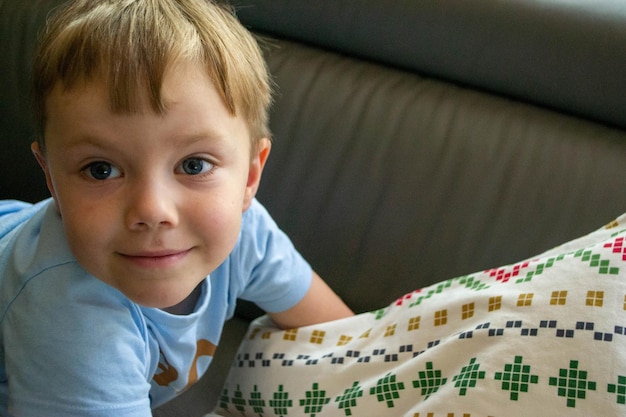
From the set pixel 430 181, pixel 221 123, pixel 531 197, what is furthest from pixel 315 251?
pixel 221 123

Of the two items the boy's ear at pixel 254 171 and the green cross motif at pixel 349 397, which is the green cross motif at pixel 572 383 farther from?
the boy's ear at pixel 254 171

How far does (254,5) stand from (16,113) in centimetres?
46

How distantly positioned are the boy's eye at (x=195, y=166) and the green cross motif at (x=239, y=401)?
0.38m

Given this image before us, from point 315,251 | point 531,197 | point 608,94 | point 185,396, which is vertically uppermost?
point 608,94

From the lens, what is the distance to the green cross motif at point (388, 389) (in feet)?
2.74

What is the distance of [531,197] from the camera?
1.05 metres

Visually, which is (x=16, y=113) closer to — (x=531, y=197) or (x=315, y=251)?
(x=315, y=251)

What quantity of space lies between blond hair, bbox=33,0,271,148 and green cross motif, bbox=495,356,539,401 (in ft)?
1.23

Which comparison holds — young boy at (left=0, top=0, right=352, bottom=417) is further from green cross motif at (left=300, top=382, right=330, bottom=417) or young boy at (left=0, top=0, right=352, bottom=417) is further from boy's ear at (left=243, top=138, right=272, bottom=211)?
green cross motif at (left=300, top=382, right=330, bottom=417)

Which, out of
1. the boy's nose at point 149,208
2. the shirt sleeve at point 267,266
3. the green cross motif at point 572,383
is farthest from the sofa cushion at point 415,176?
the boy's nose at point 149,208

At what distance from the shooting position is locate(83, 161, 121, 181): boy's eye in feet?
2.45

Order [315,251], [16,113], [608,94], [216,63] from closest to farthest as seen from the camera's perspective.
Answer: [216,63]
[608,94]
[315,251]
[16,113]

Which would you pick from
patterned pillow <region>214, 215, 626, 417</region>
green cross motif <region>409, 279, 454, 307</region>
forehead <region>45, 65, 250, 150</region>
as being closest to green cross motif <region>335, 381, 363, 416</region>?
patterned pillow <region>214, 215, 626, 417</region>

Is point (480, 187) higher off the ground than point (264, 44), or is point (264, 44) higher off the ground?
point (264, 44)
